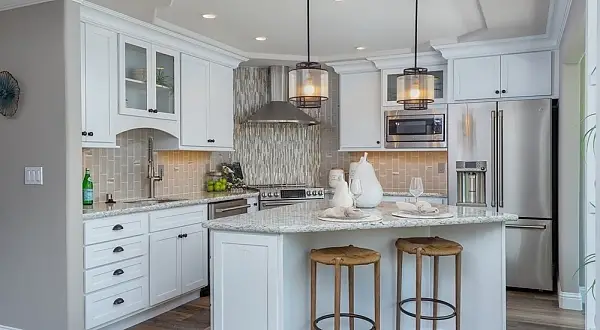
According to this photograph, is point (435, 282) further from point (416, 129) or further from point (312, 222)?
point (416, 129)

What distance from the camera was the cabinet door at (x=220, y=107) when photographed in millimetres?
5320

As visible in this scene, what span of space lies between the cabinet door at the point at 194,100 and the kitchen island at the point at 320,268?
173 centimetres

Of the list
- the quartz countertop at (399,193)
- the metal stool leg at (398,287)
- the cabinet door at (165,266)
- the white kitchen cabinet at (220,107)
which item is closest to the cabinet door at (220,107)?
the white kitchen cabinet at (220,107)

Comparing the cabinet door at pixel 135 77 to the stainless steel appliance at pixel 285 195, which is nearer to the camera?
the cabinet door at pixel 135 77

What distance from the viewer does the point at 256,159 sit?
6.30 meters

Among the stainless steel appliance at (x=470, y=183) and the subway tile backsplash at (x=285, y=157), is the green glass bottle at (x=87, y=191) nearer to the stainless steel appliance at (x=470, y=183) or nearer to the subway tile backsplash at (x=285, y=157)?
the subway tile backsplash at (x=285, y=157)

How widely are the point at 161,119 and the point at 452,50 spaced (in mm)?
2944

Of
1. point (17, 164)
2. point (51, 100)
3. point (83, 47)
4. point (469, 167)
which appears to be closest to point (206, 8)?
point (83, 47)

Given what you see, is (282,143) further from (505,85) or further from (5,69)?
(5,69)

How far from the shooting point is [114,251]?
3.71m

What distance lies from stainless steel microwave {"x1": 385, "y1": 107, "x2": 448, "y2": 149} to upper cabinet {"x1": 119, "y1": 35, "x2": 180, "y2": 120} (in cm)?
238

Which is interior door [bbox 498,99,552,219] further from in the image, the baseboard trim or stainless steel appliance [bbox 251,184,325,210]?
stainless steel appliance [bbox 251,184,325,210]

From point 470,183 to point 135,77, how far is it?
3.35 m

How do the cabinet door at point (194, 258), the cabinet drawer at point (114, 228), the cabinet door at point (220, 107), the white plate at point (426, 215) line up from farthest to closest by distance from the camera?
the cabinet door at point (220, 107) < the cabinet door at point (194, 258) < the cabinet drawer at point (114, 228) < the white plate at point (426, 215)
